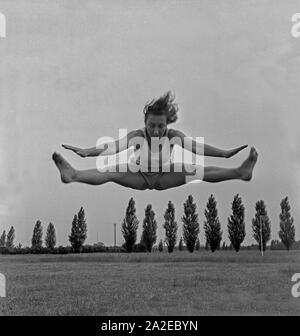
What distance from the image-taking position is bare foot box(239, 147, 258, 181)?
3.99 m

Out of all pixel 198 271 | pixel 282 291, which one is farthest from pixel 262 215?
pixel 282 291

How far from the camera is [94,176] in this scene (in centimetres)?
409

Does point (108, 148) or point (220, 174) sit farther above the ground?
point (108, 148)

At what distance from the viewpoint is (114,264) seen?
1441 centimetres

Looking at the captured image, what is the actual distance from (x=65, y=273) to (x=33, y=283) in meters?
1.25

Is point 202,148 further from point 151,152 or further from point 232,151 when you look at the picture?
point 151,152

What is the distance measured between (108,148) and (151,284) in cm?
894

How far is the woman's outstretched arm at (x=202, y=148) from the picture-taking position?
3938 millimetres

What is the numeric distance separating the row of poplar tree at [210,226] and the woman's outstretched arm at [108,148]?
10.3m

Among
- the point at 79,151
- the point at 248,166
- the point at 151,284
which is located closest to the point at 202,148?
the point at 248,166

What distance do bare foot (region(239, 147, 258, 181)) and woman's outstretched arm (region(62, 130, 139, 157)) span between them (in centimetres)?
104
